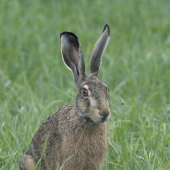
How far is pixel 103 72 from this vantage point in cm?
663

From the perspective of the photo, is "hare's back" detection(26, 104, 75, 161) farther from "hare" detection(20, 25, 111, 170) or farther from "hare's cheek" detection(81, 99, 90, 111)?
"hare's cheek" detection(81, 99, 90, 111)

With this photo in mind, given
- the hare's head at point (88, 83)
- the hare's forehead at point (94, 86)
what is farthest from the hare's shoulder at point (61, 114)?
the hare's forehead at point (94, 86)

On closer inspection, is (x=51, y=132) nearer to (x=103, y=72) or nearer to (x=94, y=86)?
(x=94, y=86)

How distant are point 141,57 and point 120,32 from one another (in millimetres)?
1666

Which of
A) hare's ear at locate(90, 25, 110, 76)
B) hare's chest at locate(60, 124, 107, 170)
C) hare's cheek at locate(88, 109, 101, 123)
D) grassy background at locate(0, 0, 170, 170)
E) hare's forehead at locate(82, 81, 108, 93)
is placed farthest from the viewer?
grassy background at locate(0, 0, 170, 170)

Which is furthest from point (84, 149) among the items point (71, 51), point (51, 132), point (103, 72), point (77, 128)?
point (103, 72)

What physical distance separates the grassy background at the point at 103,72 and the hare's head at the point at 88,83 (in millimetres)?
728

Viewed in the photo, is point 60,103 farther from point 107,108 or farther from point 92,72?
point 107,108

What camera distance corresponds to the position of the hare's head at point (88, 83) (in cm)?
362

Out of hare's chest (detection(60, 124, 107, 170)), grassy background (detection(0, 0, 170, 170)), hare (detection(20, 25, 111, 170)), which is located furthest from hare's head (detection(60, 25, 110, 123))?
grassy background (detection(0, 0, 170, 170))

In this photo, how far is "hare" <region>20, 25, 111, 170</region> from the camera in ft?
12.3

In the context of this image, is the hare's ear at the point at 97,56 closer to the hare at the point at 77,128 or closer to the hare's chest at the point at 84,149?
the hare at the point at 77,128

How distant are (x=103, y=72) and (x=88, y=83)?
9.26ft

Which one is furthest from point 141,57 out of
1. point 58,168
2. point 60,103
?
point 58,168
